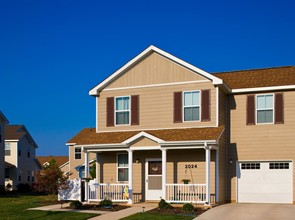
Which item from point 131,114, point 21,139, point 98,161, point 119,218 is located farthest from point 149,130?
point 21,139

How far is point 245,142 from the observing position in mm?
22828

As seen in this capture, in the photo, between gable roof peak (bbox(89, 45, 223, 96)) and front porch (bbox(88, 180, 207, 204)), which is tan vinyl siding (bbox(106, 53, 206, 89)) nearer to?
gable roof peak (bbox(89, 45, 223, 96))

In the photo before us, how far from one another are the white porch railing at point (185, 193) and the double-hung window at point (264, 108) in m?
4.49

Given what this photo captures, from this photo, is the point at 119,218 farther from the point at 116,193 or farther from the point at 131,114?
the point at 131,114

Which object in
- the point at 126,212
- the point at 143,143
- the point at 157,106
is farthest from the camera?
the point at 157,106

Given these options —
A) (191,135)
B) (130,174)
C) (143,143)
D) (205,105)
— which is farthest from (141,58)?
(130,174)

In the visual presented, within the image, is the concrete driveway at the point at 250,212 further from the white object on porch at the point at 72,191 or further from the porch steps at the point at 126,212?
the white object on porch at the point at 72,191

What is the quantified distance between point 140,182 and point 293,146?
25.4 ft

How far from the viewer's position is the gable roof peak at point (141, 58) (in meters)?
22.1

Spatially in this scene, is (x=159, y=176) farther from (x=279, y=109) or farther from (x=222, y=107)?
(x=279, y=109)

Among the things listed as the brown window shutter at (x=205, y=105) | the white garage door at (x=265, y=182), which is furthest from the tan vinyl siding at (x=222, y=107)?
the white garage door at (x=265, y=182)

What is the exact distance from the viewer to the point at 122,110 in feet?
79.5

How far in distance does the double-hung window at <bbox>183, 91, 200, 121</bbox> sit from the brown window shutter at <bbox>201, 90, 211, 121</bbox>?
0.26m

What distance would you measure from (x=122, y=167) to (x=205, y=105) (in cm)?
558
